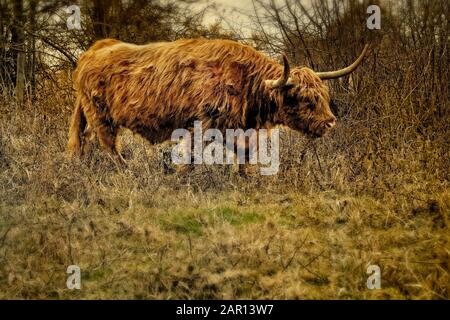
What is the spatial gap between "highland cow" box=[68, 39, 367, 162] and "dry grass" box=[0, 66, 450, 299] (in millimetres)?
323

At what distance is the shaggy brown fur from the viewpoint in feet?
18.6

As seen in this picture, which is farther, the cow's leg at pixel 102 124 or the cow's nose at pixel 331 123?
the cow's leg at pixel 102 124


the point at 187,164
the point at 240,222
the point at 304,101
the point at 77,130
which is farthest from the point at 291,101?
the point at 77,130

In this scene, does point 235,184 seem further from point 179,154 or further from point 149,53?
point 149,53

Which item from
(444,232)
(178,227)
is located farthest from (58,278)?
(444,232)

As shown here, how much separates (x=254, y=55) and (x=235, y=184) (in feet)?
4.80

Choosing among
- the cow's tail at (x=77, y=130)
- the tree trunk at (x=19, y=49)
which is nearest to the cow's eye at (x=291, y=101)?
the cow's tail at (x=77, y=130)

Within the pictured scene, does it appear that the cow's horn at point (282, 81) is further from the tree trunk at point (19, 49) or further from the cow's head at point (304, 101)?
the tree trunk at point (19, 49)

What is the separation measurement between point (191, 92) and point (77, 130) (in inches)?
60.3

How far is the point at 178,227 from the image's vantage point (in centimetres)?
420

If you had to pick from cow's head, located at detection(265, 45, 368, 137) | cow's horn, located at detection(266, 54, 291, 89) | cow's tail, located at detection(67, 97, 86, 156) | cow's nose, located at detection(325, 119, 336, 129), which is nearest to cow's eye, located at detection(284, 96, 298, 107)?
cow's head, located at detection(265, 45, 368, 137)

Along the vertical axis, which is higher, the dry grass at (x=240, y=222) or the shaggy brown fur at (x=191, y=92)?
the shaggy brown fur at (x=191, y=92)

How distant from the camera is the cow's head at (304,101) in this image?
18.5ft

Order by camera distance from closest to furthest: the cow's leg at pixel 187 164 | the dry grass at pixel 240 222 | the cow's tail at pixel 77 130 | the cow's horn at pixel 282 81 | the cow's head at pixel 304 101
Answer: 1. the dry grass at pixel 240 222
2. the cow's horn at pixel 282 81
3. the cow's leg at pixel 187 164
4. the cow's head at pixel 304 101
5. the cow's tail at pixel 77 130
